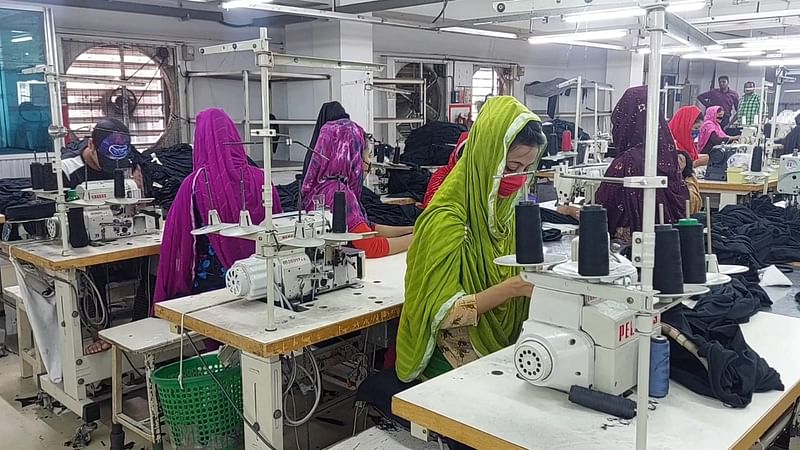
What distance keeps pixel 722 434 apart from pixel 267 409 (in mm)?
1154

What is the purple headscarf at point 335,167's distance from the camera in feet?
9.59

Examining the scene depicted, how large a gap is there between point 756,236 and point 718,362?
5.74 ft

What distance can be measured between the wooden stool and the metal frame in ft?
2.14

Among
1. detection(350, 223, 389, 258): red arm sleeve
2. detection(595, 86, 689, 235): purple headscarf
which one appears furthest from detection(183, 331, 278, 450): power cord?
detection(595, 86, 689, 235): purple headscarf

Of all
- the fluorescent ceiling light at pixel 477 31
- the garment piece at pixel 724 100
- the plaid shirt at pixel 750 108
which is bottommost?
the plaid shirt at pixel 750 108

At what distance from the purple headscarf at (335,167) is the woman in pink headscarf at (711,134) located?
4.03 m

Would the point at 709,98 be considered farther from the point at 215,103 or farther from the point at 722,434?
the point at 722,434

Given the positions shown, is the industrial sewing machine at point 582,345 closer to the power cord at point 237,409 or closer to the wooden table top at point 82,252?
the power cord at point 237,409

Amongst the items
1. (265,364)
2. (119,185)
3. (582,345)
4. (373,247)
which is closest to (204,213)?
(119,185)

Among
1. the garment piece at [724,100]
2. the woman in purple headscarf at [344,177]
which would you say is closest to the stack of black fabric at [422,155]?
the woman in purple headscarf at [344,177]

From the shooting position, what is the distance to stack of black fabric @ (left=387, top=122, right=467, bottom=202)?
17.5 feet

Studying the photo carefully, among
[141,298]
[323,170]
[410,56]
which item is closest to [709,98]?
[410,56]

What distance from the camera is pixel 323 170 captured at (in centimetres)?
298

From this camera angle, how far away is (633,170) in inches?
114
